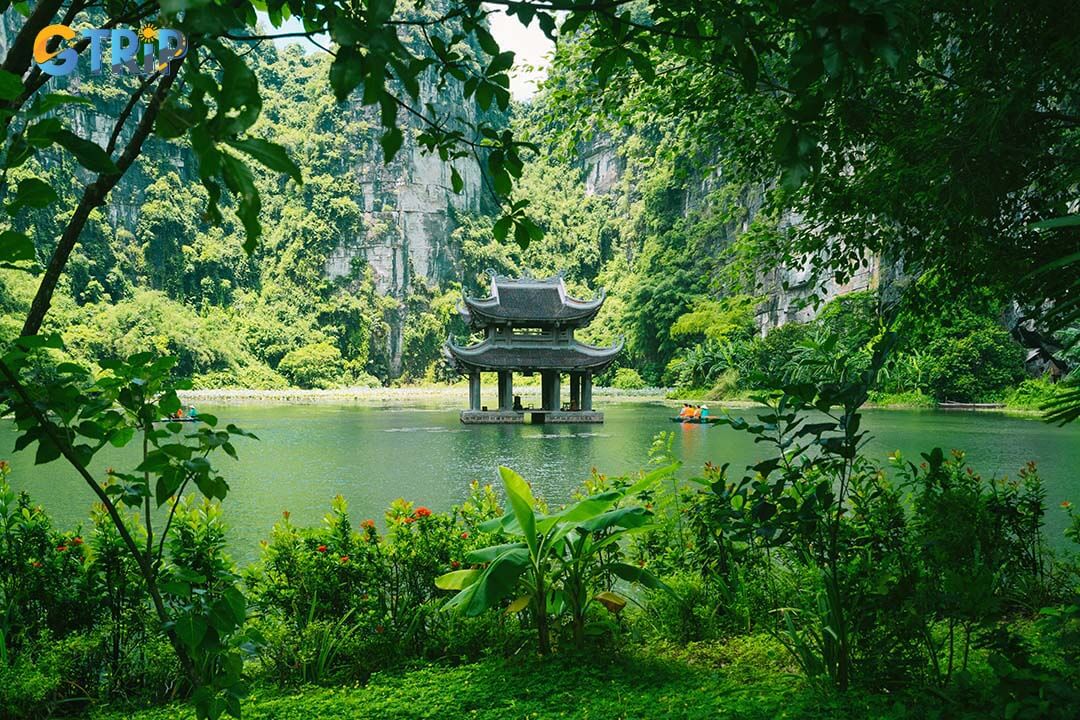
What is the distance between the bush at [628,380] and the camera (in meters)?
35.6

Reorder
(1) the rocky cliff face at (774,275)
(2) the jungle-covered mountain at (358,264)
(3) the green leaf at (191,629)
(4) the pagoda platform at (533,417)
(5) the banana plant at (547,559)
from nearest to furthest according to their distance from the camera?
(3) the green leaf at (191,629)
(5) the banana plant at (547,559)
(1) the rocky cliff face at (774,275)
(4) the pagoda platform at (533,417)
(2) the jungle-covered mountain at (358,264)

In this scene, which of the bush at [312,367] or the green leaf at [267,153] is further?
the bush at [312,367]

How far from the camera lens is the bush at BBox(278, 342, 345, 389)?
1654 inches

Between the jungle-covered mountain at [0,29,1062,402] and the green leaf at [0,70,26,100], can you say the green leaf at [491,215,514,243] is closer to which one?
the green leaf at [0,70,26,100]

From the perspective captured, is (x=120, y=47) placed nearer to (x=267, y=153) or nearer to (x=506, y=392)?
(x=267, y=153)

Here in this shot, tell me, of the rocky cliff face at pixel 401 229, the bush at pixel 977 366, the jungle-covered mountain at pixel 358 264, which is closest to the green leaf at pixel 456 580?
the bush at pixel 977 366

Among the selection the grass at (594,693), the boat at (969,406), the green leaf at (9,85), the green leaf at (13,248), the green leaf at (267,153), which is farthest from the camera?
the boat at (969,406)

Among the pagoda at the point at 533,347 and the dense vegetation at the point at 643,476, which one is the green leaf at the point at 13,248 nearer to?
the dense vegetation at the point at 643,476

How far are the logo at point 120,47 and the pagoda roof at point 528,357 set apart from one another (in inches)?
642

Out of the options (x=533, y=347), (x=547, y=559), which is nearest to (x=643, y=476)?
(x=547, y=559)

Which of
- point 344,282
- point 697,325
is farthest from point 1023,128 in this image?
point 344,282

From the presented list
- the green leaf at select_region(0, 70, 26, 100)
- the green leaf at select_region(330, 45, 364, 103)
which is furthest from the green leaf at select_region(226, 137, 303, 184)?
Result: the green leaf at select_region(0, 70, 26, 100)

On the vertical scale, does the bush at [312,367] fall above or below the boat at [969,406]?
above

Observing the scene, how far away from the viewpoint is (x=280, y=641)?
231 centimetres
